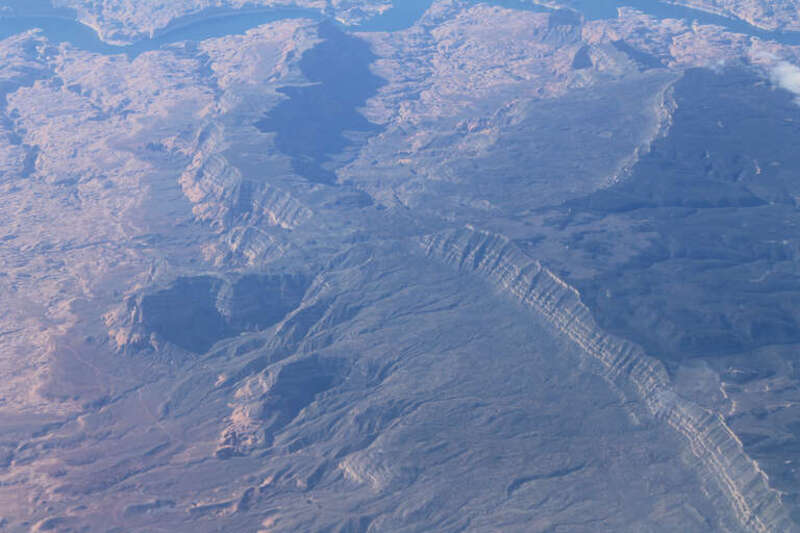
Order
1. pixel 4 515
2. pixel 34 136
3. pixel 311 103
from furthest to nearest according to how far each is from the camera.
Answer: pixel 34 136
pixel 311 103
pixel 4 515

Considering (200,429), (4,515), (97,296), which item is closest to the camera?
(4,515)

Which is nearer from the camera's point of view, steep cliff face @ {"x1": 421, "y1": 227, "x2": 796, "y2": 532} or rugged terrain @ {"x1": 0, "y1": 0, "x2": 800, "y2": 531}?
steep cliff face @ {"x1": 421, "y1": 227, "x2": 796, "y2": 532}

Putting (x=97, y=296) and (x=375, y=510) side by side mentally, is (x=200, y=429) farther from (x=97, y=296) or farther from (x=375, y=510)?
(x=97, y=296)

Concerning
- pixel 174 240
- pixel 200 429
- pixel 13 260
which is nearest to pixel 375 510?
pixel 200 429

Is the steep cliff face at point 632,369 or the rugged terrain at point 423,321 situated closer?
the steep cliff face at point 632,369

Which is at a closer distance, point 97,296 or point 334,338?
point 334,338
